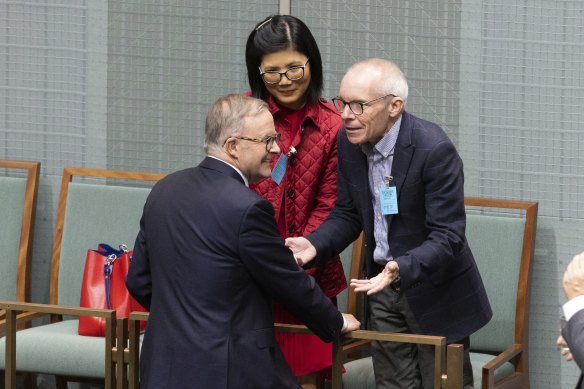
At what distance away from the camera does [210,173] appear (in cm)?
327

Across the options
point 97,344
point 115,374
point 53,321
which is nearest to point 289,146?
point 115,374

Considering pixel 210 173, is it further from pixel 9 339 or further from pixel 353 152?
pixel 9 339

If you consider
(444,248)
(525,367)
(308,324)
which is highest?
(444,248)

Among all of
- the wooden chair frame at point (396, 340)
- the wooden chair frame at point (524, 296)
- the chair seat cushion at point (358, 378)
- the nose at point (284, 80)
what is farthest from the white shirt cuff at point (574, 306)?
the wooden chair frame at point (524, 296)

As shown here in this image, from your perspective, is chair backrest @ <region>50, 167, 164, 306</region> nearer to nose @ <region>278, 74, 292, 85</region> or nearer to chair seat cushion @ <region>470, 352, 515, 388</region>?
nose @ <region>278, 74, 292, 85</region>

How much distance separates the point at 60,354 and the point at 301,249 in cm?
128

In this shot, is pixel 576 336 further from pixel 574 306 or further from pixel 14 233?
pixel 14 233

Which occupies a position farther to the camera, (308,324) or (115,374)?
(115,374)

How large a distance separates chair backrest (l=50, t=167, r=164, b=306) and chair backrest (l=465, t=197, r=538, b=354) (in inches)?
54.7

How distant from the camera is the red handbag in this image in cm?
445

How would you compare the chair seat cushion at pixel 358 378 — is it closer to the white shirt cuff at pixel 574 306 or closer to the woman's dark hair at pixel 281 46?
the woman's dark hair at pixel 281 46

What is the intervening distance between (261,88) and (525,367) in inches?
61.7

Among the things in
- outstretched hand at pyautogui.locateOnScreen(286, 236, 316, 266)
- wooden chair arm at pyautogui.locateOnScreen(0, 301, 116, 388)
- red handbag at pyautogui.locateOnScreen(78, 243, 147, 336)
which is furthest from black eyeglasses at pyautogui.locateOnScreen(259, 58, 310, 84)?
red handbag at pyautogui.locateOnScreen(78, 243, 147, 336)

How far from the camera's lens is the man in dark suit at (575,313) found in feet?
8.01
